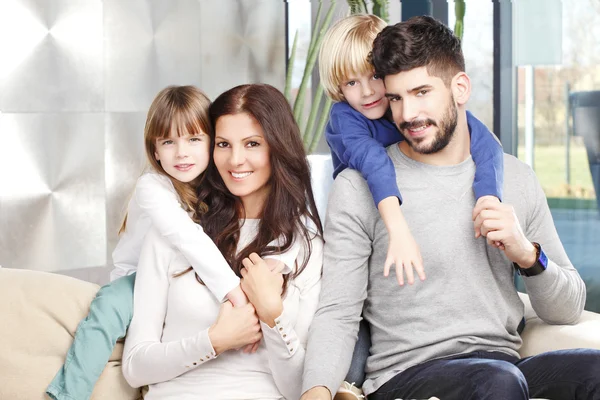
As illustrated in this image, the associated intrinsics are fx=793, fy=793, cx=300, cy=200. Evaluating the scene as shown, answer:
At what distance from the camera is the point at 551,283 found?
198 centimetres

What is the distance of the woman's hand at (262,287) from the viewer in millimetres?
1853

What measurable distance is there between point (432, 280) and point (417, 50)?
1.90 feet

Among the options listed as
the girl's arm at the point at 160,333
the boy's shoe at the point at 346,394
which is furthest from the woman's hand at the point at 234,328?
the boy's shoe at the point at 346,394

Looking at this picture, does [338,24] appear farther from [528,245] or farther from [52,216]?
[52,216]

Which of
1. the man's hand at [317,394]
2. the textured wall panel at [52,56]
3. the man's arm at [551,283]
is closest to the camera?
the man's hand at [317,394]

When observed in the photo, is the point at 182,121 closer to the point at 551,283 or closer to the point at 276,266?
the point at 276,266

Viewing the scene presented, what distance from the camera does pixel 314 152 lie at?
487 cm

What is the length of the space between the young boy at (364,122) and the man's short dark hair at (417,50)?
112 mm

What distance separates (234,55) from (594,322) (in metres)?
3.04

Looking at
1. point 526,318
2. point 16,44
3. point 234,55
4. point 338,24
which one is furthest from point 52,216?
point 526,318

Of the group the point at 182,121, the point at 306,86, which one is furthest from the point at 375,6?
the point at 182,121

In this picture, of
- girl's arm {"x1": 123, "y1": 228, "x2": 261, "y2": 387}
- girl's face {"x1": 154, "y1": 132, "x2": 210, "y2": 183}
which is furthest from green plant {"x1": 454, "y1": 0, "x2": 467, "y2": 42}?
girl's arm {"x1": 123, "y1": 228, "x2": 261, "y2": 387}

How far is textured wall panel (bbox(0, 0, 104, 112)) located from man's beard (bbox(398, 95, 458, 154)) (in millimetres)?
2367

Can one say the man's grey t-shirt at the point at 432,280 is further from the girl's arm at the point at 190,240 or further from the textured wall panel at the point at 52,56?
the textured wall panel at the point at 52,56
